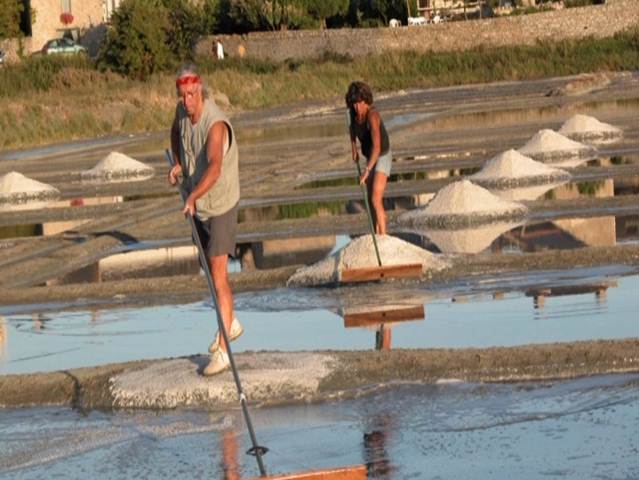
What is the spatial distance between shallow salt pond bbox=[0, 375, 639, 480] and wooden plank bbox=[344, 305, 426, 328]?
2.59 metres

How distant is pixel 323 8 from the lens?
91000 mm

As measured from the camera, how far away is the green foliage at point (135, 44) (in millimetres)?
65625

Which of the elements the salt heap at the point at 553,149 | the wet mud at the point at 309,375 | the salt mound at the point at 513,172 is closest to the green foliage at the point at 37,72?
the salt heap at the point at 553,149

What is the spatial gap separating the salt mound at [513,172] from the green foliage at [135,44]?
138ft

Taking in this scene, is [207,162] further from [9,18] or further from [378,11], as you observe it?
[378,11]

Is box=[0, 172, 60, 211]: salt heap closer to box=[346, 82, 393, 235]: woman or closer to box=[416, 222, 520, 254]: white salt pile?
box=[416, 222, 520, 254]: white salt pile

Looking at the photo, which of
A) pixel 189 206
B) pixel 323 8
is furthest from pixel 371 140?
pixel 323 8

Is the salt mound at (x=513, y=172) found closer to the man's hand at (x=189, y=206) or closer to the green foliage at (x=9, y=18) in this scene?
the man's hand at (x=189, y=206)

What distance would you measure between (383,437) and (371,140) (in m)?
6.74

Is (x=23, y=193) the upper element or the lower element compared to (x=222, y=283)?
lower

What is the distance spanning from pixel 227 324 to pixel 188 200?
959mm

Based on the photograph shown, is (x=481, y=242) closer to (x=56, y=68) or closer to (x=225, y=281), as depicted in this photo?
(x=225, y=281)

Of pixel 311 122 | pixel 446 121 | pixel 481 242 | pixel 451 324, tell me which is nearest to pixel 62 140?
pixel 311 122

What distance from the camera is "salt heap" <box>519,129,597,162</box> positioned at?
87.6ft
